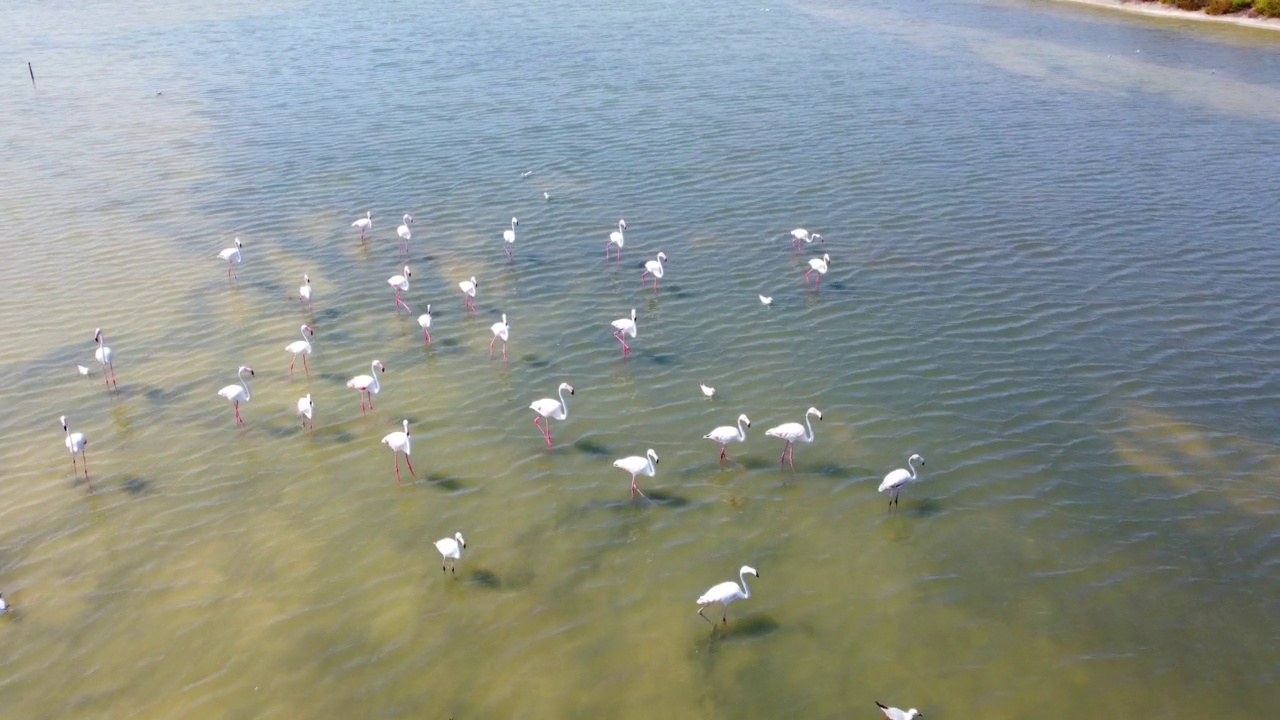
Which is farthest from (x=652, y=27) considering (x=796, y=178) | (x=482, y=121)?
(x=796, y=178)

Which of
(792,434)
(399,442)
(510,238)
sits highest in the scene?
(792,434)

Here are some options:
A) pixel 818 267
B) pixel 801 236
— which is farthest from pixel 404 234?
pixel 818 267

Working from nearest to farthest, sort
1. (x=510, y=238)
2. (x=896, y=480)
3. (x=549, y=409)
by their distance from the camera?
(x=896, y=480) < (x=549, y=409) < (x=510, y=238)

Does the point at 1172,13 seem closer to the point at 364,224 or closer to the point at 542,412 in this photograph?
the point at 364,224

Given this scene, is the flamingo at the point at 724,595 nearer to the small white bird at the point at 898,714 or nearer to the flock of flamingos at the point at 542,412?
the flock of flamingos at the point at 542,412

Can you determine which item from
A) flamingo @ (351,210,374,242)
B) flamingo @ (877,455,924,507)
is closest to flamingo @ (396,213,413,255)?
flamingo @ (351,210,374,242)

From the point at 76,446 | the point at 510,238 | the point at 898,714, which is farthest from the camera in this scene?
the point at 510,238

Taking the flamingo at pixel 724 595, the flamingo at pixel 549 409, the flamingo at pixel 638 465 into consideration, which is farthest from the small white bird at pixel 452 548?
the flamingo at pixel 724 595

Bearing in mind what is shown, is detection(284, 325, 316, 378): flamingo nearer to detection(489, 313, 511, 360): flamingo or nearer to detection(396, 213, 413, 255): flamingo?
detection(489, 313, 511, 360): flamingo
